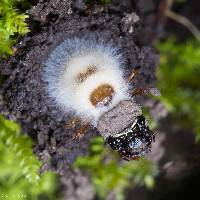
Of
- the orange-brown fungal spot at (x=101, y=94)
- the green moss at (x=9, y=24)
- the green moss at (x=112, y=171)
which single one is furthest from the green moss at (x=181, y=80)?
the green moss at (x=9, y=24)

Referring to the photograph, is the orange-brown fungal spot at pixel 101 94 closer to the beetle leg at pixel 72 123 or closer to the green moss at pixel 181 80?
the beetle leg at pixel 72 123

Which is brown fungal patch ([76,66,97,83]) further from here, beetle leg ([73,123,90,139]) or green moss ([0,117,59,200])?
green moss ([0,117,59,200])

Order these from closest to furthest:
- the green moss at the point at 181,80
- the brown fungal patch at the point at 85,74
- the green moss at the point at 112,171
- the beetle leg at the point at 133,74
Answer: the brown fungal patch at the point at 85,74
the beetle leg at the point at 133,74
the green moss at the point at 112,171
the green moss at the point at 181,80

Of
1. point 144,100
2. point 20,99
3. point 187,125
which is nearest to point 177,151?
point 187,125

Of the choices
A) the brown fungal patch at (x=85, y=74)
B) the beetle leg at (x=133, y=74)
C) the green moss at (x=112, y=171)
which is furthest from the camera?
the green moss at (x=112, y=171)

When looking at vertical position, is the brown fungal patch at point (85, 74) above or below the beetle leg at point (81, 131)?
above

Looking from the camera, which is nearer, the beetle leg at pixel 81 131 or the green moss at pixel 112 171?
the beetle leg at pixel 81 131

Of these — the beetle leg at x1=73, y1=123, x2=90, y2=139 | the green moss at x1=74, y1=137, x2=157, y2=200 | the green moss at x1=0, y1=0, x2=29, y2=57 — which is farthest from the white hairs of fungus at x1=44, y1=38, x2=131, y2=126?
the green moss at x1=74, y1=137, x2=157, y2=200
